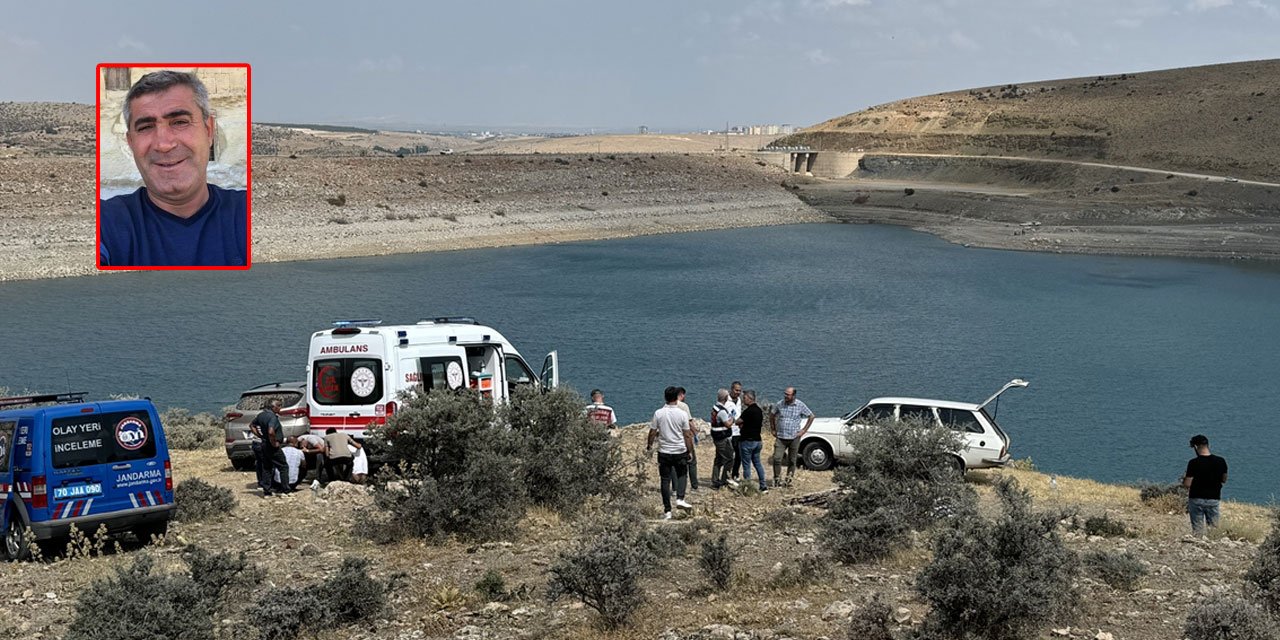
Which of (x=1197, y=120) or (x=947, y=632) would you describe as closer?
(x=947, y=632)

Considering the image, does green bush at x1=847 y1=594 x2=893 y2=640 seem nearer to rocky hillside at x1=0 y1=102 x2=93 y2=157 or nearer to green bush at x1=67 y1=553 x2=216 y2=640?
green bush at x1=67 y1=553 x2=216 y2=640

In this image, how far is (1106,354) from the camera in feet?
132

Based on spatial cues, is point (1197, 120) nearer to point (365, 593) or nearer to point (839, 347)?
point (839, 347)

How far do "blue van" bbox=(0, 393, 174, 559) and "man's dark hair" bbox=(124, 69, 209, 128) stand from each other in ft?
9.32

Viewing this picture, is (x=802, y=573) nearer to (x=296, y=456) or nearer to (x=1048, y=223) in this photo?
(x=296, y=456)

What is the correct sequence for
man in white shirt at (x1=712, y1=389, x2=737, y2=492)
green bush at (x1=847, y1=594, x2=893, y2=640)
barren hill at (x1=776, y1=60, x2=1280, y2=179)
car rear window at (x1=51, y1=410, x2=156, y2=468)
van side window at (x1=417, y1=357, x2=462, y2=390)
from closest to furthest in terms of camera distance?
1. green bush at (x1=847, y1=594, x2=893, y2=640)
2. car rear window at (x1=51, y1=410, x2=156, y2=468)
3. van side window at (x1=417, y1=357, x2=462, y2=390)
4. man in white shirt at (x1=712, y1=389, x2=737, y2=492)
5. barren hill at (x1=776, y1=60, x2=1280, y2=179)

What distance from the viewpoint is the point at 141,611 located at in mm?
7523

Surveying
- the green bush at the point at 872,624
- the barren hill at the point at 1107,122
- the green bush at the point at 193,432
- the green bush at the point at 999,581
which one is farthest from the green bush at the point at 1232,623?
the barren hill at the point at 1107,122

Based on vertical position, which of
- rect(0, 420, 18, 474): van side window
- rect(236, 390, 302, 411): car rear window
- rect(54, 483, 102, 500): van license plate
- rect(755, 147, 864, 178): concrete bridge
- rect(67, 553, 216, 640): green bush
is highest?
rect(755, 147, 864, 178): concrete bridge

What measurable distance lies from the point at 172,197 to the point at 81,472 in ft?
9.42

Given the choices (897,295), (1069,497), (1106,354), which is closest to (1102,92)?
(897,295)

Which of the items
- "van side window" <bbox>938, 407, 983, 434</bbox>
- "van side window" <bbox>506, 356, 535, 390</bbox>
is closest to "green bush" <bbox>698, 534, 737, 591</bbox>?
"van side window" <bbox>506, 356, 535, 390</bbox>

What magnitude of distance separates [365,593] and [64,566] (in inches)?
141

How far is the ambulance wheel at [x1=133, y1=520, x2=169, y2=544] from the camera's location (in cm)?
1134
